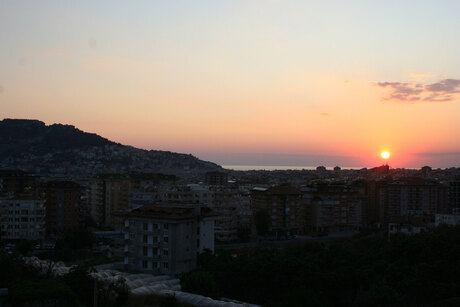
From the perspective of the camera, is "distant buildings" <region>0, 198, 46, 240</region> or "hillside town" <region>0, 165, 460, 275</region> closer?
"hillside town" <region>0, 165, 460, 275</region>

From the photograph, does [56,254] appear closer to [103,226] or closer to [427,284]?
[103,226]

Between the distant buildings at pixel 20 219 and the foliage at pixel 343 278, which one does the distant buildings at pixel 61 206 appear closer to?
the distant buildings at pixel 20 219

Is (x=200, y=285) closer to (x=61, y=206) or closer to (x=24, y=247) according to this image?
(x=24, y=247)

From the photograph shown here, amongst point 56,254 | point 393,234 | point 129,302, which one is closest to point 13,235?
point 56,254

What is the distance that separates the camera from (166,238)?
26.3 metres

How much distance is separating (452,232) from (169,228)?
13496 millimetres

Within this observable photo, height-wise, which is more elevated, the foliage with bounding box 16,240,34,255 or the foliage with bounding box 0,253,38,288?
the foliage with bounding box 0,253,38,288

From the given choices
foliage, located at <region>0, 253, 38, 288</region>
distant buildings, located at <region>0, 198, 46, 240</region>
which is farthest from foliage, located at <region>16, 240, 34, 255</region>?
foliage, located at <region>0, 253, 38, 288</region>

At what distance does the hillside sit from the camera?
114m

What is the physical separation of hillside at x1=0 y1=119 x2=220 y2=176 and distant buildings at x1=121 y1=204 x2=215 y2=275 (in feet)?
267

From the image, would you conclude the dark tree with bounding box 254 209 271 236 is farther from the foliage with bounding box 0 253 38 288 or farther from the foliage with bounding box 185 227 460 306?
the foliage with bounding box 0 253 38 288

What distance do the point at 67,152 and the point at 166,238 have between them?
4060 inches

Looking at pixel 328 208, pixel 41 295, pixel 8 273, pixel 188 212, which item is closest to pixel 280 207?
pixel 328 208

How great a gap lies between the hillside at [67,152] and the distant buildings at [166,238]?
267 feet
